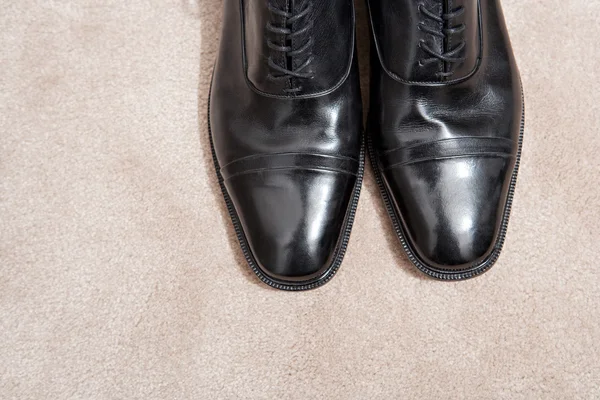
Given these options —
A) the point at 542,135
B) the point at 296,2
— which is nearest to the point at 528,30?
the point at 542,135

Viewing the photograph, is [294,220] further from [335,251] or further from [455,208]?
[455,208]

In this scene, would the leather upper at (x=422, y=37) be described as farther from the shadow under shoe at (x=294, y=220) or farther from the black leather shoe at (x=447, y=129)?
the shadow under shoe at (x=294, y=220)

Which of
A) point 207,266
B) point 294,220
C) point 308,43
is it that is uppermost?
point 308,43

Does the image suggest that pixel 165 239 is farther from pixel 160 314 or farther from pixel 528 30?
pixel 528 30

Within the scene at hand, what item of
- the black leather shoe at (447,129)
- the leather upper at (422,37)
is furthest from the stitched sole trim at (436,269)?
the leather upper at (422,37)

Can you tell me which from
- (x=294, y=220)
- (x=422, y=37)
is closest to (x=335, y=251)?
(x=294, y=220)

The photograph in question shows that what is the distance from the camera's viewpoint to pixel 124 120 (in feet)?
2.79

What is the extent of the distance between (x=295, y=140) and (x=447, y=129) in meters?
0.20

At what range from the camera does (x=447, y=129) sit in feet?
2.33

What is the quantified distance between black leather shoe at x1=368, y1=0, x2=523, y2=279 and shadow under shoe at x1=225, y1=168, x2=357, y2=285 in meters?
0.10

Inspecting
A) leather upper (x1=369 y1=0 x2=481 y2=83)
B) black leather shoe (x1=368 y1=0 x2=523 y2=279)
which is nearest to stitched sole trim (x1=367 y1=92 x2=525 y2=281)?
black leather shoe (x1=368 y1=0 x2=523 y2=279)

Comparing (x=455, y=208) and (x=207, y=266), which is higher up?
(x=455, y=208)

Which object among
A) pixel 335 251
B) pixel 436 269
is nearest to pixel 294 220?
pixel 335 251

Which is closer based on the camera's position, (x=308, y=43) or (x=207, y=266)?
(x=308, y=43)
